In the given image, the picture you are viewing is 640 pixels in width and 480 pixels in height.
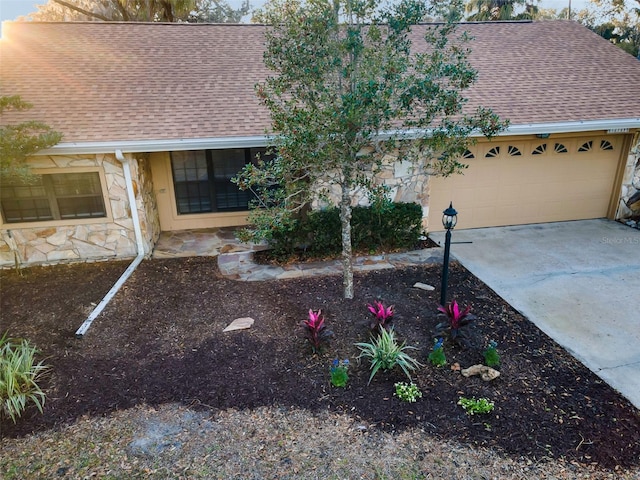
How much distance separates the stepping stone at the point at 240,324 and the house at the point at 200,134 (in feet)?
10.7

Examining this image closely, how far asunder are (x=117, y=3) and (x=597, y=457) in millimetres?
19572

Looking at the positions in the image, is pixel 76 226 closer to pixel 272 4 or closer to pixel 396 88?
pixel 272 4

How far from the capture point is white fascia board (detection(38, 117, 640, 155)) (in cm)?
690

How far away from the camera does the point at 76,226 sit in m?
7.64

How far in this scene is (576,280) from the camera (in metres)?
6.84

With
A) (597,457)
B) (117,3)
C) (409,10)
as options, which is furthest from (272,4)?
(117,3)

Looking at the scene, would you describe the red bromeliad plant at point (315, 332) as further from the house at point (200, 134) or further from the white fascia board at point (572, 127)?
the white fascia board at point (572, 127)

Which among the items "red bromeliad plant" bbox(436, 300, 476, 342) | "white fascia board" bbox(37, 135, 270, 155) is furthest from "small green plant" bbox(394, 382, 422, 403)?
"white fascia board" bbox(37, 135, 270, 155)

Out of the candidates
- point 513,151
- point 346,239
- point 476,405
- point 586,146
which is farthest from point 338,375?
point 586,146

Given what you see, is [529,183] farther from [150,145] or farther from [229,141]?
[150,145]

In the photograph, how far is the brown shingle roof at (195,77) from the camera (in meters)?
7.64

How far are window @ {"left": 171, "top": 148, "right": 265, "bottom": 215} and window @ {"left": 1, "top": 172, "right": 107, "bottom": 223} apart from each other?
193 centimetres

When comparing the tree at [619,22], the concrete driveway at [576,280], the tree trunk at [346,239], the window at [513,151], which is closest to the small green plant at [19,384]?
the tree trunk at [346,239]

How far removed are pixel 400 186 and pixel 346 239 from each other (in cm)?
297
